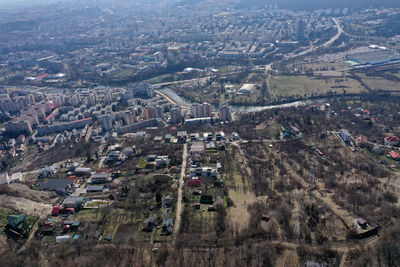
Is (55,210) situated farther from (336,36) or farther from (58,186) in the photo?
(336,36)

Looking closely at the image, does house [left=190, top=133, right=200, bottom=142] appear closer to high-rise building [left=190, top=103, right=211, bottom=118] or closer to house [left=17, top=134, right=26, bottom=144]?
high-rise building [left=190, top=103, right=211, bottom=118]

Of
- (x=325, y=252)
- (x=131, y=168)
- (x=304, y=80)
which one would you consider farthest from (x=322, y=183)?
(x=304, y=80)

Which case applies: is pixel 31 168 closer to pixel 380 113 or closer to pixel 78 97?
pixel 78 97

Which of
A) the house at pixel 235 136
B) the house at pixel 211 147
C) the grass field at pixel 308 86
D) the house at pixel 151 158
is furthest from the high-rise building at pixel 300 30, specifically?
the house at pixel 151 158

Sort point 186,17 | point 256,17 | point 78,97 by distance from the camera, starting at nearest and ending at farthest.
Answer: point 78,97 → point 256,17 → point 186,17

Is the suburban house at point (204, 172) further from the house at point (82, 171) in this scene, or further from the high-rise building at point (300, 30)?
the high-rise building at point (300, 30)

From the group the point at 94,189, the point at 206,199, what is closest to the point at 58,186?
the point at 94,189
